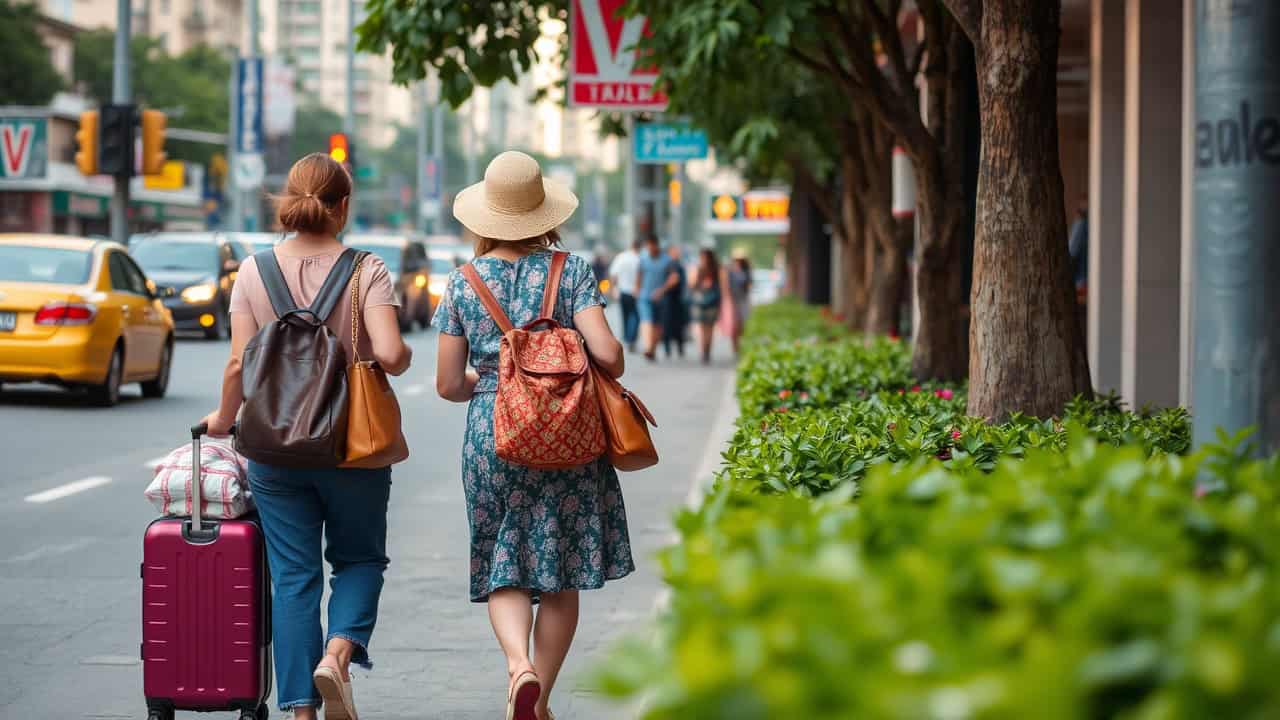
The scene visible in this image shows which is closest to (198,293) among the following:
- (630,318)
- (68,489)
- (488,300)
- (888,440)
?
(630,318)

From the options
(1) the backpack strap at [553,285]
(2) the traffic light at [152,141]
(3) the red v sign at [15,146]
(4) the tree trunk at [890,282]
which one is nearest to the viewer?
(1) the backpack strap at [553,285]

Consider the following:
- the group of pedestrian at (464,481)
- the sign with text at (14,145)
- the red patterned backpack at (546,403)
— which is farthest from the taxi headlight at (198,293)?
the red patterned backpack at (546,403)

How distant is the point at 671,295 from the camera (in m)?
28.0

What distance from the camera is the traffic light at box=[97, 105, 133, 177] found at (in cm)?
2384

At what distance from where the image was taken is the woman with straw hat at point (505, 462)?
17.1ft

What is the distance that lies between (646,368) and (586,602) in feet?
58.0

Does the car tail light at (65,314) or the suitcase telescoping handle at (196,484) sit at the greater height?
the car tail light at (65,314)

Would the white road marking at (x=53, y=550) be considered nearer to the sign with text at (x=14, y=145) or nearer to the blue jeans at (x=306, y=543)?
the blue jeans at (x=306, y=543)

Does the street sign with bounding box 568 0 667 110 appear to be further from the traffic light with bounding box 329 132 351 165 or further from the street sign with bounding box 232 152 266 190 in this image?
the street sign with bounding box 232 152 266 190

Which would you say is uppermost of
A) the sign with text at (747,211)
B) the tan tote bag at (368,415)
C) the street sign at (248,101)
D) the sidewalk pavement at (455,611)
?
the street sign at (248,101)

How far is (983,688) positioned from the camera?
73.9 inches

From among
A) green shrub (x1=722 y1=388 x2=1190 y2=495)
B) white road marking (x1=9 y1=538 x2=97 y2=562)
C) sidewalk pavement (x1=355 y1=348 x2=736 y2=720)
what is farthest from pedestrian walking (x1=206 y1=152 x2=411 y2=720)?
white road marking (x1=9 y1=538 x2=97 y2=562)

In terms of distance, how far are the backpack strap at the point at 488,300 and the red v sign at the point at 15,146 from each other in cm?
2459

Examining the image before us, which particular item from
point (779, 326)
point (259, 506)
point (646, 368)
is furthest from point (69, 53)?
point (259, 506)
